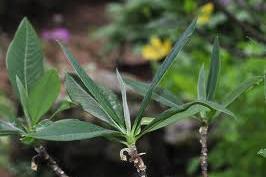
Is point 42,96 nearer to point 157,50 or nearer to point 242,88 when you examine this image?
point 242,88

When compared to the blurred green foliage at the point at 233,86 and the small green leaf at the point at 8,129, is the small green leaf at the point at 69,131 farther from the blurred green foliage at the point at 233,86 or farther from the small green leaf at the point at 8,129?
the blurred green foliage at the point at 233,86

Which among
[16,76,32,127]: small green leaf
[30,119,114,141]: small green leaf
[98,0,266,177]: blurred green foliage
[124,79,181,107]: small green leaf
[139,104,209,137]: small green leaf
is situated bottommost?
[30,119,114,141]: small green leaf

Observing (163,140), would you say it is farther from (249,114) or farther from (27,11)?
(27,11)

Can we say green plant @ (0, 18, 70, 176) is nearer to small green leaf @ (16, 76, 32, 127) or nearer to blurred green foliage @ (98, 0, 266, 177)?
small green leaf @ (16, 76, 32, 127)

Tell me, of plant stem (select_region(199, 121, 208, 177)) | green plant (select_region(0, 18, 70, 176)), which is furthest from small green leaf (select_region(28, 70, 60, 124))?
plant stem (select_region(199, 121, 208, 177))

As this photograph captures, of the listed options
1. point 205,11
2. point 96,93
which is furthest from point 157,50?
point 96,93

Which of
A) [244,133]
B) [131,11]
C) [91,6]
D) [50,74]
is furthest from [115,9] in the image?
[50,74]

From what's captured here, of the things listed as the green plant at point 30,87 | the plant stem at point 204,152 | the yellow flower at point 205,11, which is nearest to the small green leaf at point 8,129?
the green plant at point 30,87
